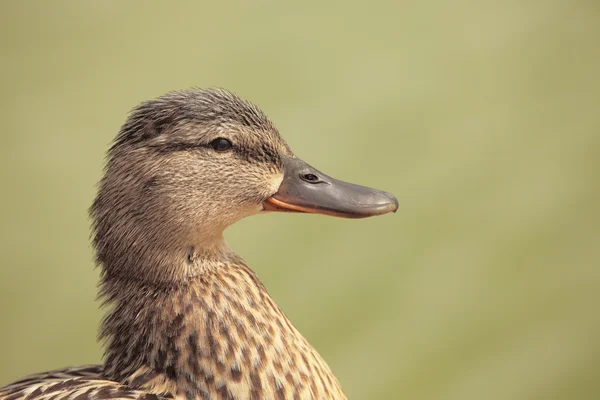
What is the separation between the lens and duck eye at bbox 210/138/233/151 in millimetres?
724

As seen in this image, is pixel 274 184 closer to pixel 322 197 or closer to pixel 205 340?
pixel 322 197

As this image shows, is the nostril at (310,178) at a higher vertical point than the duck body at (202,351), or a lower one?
higher

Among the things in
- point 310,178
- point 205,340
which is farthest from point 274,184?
point 205,340

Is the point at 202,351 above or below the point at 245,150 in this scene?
below

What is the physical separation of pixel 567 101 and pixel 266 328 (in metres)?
1.55

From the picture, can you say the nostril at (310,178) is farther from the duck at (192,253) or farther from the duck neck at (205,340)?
the duck neck at (205,340)

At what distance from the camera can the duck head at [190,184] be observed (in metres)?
0.71

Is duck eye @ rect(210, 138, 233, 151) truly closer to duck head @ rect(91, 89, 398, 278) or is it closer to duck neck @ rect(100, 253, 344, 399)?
duck head @ rect(91, 89, 398, 278)

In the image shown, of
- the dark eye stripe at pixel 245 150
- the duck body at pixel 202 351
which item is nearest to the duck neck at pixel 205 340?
the duck body at pixel 202 351

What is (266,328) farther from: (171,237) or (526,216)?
(526,216)

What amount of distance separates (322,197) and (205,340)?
198mm

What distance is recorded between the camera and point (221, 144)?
2.39 feet

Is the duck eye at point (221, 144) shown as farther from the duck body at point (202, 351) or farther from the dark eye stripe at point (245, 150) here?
the duck body at point (202, 351)

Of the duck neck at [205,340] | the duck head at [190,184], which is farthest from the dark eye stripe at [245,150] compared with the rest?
the duck neck at [205,340]
